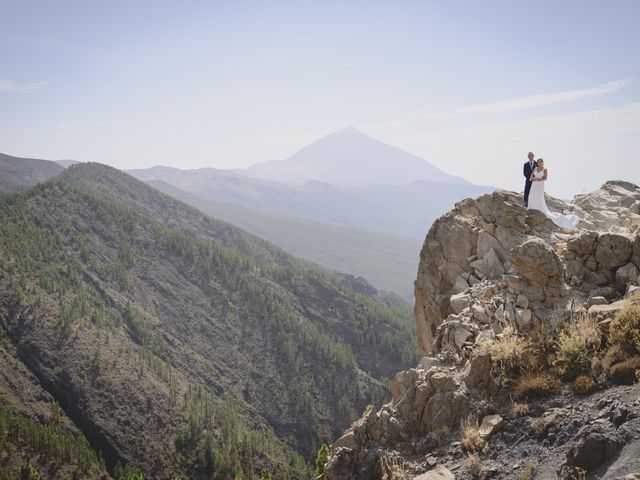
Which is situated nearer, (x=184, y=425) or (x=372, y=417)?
(x=372, y=417)

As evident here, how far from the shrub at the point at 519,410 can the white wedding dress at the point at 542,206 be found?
1105cm

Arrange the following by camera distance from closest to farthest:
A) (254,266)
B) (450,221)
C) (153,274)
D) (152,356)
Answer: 1. (450,221)
2. (152,356)
3. (153,274)
4. (254,266)

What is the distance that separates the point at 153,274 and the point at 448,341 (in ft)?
482

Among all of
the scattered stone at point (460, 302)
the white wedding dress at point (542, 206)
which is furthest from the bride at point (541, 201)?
the scattered stone at point (460, 302)

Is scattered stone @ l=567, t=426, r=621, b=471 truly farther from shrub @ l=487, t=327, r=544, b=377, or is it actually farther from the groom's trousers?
the groom's trousers

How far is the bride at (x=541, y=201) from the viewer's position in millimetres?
18978

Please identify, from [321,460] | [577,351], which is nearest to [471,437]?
[577,351]

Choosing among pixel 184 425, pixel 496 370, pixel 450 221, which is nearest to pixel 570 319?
pixel 496 370

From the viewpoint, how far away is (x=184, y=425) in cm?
9706

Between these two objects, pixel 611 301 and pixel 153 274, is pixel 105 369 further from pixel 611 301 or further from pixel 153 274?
pixel 611 301

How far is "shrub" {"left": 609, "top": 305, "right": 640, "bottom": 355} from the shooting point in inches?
390

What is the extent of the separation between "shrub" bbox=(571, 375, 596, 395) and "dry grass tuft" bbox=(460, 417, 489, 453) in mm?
2426

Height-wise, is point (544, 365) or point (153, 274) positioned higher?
point (544, 365)

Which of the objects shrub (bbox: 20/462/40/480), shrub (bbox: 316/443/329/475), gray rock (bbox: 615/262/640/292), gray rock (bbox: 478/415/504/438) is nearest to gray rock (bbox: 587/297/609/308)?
gray rock (bbox: 615/262/640/292)
